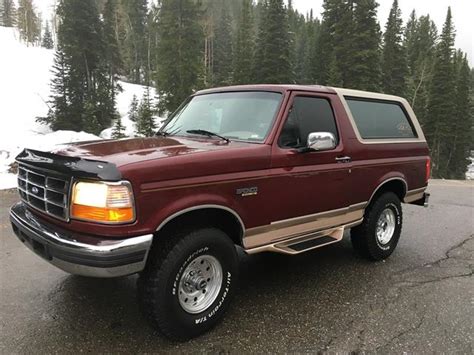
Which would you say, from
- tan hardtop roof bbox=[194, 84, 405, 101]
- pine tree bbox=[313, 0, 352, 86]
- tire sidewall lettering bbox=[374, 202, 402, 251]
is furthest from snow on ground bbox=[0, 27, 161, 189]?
pine tree bbox=[313, 0, 352, 86]

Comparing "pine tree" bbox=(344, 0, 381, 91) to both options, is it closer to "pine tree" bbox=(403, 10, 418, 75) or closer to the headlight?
"pine tree" bbox=(403, 10, 418, 75)

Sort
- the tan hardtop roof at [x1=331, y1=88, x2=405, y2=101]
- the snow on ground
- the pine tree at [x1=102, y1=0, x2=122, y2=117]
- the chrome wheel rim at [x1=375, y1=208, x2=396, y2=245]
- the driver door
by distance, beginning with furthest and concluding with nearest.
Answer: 1. the pine tree at [x1=102, y1=0, x2=122, y2=117]
2. the snow on ground
3. the chrome wheel rim at [x1=375, y1=208, x2=396, y2=245]
4. the tan hardtop roof at [x1=331, y1=88, x2=405, y2=101]
5. the driver door

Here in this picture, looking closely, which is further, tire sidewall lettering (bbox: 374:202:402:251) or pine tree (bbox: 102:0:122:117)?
pine tree (bbox: 102:0:122:117)

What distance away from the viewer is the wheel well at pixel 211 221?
318 cm

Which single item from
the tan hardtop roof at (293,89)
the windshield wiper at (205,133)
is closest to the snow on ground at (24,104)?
the windshield wiper at (205,133)

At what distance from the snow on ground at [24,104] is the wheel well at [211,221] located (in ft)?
27.4

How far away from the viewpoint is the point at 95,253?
8.92 feet

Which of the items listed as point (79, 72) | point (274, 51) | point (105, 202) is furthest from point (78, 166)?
point (274, 51)

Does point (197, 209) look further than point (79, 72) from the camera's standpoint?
No

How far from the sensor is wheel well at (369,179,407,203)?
5.17 meters

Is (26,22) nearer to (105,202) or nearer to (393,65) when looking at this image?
(393,65)

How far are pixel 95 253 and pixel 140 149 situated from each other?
3.29 feet

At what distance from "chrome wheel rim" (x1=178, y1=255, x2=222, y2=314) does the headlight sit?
0.75 m

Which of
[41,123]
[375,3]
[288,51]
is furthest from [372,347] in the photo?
[375,3]
